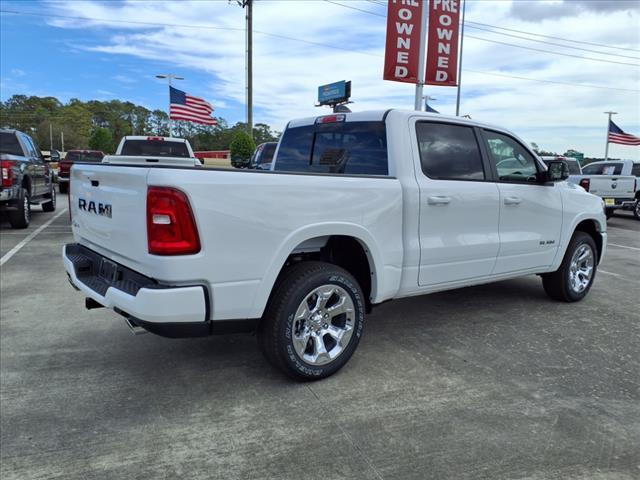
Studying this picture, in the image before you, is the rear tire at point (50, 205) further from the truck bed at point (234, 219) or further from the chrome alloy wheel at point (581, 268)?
the chrome alloy wheel at point (581, 268)

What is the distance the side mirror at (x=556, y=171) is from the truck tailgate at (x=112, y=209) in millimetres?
3811

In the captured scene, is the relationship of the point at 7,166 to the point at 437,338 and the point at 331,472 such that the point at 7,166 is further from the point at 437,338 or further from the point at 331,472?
the point at 331,472

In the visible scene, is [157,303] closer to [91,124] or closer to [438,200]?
[438,200]

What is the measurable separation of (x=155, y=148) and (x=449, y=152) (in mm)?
9016

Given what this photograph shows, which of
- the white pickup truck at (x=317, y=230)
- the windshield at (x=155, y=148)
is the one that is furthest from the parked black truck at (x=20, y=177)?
the white pickup truck at (x=317, y=230)

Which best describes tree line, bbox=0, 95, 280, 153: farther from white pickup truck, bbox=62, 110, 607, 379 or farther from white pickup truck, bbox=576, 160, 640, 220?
white pickup truck, bbox=62, 110, 607, 379

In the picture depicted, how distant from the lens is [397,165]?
3.86 meters

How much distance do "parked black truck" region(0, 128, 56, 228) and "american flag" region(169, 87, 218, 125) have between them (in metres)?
13.6

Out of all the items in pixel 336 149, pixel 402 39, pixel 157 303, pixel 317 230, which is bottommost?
pixel 157 303

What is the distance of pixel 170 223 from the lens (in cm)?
276

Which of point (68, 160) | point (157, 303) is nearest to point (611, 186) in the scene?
point (157, 303)

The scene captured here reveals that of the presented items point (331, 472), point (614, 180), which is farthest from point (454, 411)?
point (614, 180)

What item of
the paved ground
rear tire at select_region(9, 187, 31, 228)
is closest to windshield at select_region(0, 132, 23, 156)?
rear tire at select_region(9, 187, 31, 228)

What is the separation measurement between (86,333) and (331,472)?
2867mm
